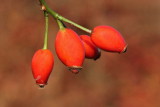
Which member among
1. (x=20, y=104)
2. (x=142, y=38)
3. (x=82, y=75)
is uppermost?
(x=142, y=38)

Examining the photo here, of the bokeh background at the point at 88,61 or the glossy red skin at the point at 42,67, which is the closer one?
the glossy red skin at the point at 42,67

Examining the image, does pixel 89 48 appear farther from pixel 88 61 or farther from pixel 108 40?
pixel 88 61

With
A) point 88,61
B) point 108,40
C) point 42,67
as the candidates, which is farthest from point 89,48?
point 88,61

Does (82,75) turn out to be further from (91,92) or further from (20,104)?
(20,104)

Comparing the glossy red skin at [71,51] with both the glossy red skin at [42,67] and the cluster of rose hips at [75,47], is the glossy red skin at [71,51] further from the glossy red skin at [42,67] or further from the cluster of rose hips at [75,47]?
the glossy red skin at [42,67]

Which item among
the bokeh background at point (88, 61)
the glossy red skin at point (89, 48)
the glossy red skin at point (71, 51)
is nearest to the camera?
the glossy red skin at point (71, 51)

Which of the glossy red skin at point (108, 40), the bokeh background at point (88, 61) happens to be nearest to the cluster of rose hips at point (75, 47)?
the glossy red skin at point (108, 40)

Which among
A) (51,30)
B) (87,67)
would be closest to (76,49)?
(87,67)
